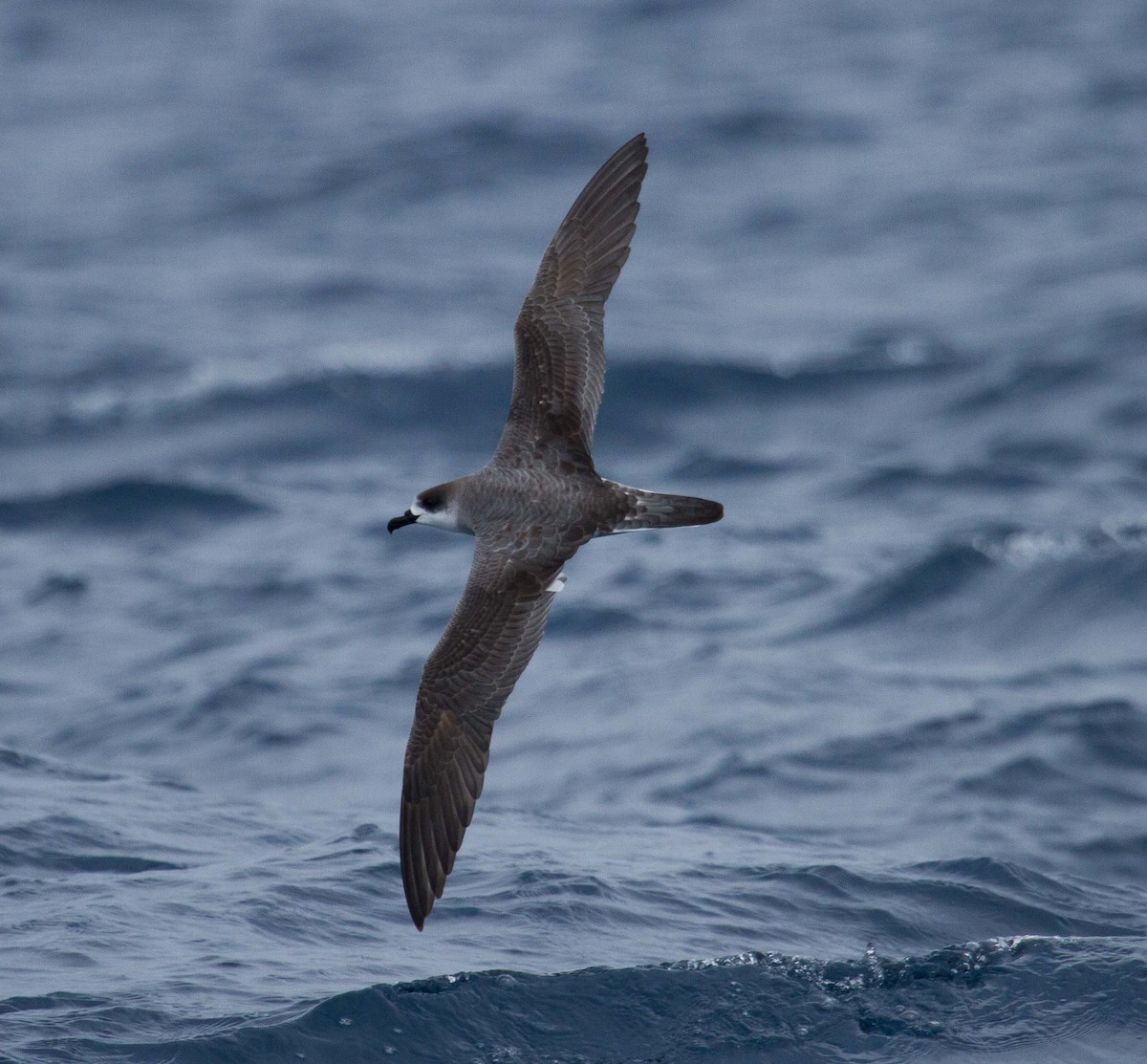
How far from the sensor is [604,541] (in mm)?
16500

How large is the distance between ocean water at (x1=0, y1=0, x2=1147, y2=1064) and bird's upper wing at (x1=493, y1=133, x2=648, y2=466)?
241cm

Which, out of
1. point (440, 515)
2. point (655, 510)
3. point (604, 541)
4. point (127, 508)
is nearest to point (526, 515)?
point (440, 515)

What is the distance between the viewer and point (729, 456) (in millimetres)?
17016

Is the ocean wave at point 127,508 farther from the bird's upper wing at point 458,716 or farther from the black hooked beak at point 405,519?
the bird's upper wing at point 458,716

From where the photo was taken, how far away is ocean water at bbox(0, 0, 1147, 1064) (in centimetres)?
863

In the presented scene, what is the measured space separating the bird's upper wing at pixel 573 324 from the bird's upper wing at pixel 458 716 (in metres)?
0.89

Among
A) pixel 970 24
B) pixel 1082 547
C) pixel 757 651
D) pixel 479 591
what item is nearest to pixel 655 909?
pixel 479 591

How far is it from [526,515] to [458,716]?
1041 mm

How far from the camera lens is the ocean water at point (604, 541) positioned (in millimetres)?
8633

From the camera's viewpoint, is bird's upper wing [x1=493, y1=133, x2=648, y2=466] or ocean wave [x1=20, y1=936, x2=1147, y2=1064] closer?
ocean wave [x1=20, y1=936, x2=1147, y2=1064]

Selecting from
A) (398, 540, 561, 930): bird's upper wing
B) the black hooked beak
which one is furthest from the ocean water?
the black hooked beak

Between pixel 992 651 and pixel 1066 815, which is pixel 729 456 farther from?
pixel 1066 815

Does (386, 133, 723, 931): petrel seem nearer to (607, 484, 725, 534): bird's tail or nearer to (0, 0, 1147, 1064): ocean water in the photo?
(607, 484, 725, 534): bird's tail

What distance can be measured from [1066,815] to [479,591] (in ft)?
15.5
